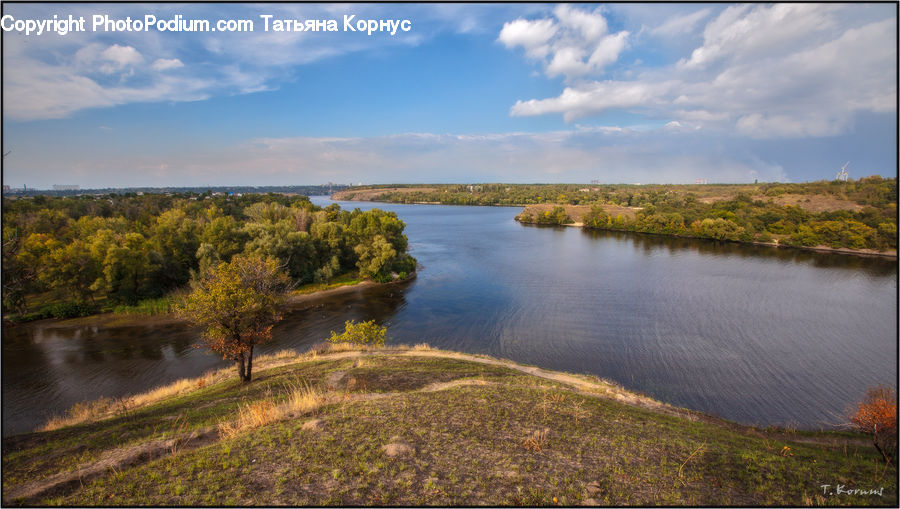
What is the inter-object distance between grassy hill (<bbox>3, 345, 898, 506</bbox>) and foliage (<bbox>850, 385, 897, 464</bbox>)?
1.46 ft

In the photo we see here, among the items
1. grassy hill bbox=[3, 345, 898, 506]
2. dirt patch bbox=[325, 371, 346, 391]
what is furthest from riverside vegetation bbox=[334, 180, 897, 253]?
dirt patch bbox=[325, 371, 346, 391]

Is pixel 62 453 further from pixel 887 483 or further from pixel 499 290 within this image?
pixel 499 290

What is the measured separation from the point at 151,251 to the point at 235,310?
3385 cm

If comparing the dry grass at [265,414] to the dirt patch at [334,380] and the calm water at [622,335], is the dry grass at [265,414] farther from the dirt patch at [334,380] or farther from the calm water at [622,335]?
the calm water at [622,335]

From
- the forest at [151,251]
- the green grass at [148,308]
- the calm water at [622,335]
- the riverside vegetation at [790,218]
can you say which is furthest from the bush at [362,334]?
the riverside vegetation at [790,218]

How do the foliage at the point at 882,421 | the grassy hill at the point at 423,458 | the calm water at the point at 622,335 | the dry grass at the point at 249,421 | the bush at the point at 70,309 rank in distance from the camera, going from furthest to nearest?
the bush at the point at 70,309 → the calm water at the point at 622,335 → the foliage at the point at 882,421 → the dry grass at the point at 249,421 → the grassy hill at the point at 423,458

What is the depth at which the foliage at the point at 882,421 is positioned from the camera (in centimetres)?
1105

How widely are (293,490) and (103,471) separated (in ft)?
14.3

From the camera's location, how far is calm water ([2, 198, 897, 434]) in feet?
77.2

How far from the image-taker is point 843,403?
71.9 feet

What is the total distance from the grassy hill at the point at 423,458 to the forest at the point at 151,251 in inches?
1013

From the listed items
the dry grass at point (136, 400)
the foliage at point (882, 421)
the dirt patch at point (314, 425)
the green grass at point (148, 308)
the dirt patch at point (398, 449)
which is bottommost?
the green grass at point (148, 308)

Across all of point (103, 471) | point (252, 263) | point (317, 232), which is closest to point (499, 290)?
point (317, 232)

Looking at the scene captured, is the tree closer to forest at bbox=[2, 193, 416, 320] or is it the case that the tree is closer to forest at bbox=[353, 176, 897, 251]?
forest at bbox=[2, 193, 416, 320]
